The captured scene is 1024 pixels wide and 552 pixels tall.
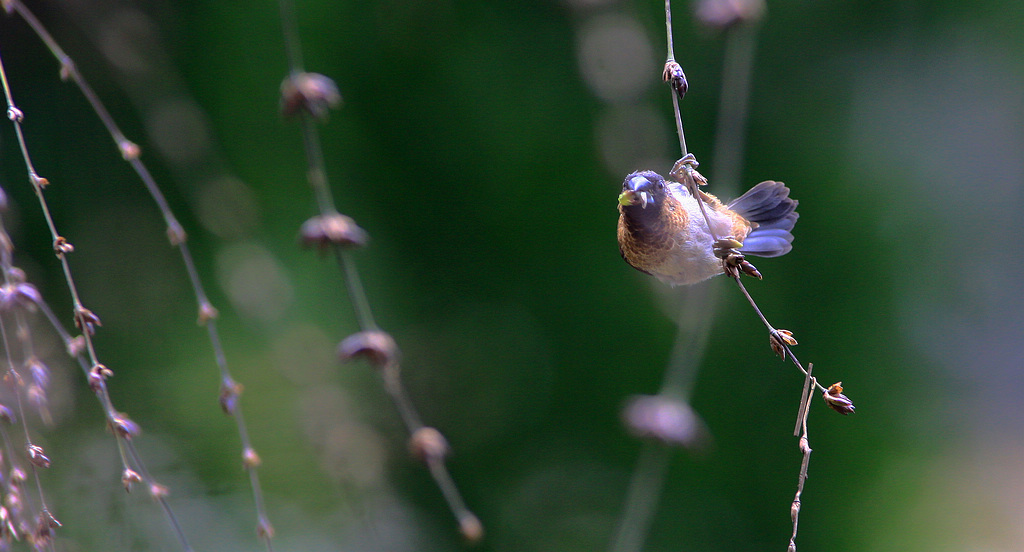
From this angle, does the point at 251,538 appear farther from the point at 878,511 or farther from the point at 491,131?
the point at 878,511

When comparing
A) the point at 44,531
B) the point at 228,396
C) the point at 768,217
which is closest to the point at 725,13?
the point at 768,217

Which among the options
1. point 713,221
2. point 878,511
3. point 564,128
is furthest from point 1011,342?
point 713,221

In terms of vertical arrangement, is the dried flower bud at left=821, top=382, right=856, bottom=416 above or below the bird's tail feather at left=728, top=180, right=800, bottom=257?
below

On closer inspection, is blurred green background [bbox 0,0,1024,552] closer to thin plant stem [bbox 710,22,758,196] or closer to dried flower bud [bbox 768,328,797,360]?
thin plant stem [bbox 710,22,758,196]

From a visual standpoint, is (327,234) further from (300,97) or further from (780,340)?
(780,340)

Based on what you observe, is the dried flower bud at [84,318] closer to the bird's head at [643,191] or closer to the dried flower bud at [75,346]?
the dried flower bud at [75,346]

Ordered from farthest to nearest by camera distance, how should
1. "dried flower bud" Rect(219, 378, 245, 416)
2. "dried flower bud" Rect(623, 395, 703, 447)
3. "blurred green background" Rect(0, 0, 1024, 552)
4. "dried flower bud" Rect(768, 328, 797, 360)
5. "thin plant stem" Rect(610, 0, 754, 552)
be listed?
"blurred green background" Rect(0, 0, 1024, 552), "thin plant stem" Rect(610, 0, 754, 552), "dried flower bud" Rect(623, 395, 703, 447), "dried flower bud" Rect(219, 378, 245, 416), "dried flower bud" Rect(768, 328, 797, 360)

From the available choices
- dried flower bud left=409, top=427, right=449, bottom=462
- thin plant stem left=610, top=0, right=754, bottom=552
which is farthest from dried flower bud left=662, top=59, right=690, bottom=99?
thin plant stem left=610, top=0, right=754, bottom=552
